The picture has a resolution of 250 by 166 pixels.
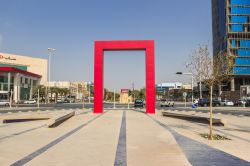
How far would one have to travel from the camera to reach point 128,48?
26.4 metres

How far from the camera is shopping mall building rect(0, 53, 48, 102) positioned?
73250 millimetres

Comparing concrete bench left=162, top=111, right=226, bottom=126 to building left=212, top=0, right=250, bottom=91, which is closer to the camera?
concrete bench left=162, top=111, right=226, bottom=126

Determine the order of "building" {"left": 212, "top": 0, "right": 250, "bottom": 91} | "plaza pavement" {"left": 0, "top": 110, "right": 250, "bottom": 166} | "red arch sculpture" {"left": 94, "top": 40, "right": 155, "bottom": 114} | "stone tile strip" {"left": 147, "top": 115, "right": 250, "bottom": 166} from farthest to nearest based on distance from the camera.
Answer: "building" {"left": 212, "top": 0, "right": 250, "bottom": 91}
"red arch sculpture" {"left": 94, "top": 40, "right": 155, "bottom": 114}
"plaza pavement" {"left": 0, "top": 110, "right": 250, "bottom": 166}
"stone tile strip" {"left": 147, "top": 115, "right": 250, "bottom": 166}

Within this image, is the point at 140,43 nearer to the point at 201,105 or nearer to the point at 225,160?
the point at 225,160

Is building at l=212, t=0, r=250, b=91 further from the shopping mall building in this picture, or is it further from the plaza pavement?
the plaza pavement

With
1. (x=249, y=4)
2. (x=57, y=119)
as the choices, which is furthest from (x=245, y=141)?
(x=249, y=4)

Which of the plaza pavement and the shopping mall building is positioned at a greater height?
the shopping mall building

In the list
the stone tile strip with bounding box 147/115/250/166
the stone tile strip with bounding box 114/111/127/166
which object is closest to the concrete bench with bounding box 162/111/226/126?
the stone tile strip with bounding box 147/115/250/166

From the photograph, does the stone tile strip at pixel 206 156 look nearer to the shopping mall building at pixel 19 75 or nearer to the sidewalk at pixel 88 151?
the sidewalk at pixel 88 151

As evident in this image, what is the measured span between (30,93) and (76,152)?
86478mm

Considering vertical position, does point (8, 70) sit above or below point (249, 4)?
below

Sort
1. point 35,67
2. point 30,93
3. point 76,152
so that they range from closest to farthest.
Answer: point 76,152
point 30,93
point 35,67

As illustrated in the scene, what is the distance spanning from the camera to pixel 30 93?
88250mm

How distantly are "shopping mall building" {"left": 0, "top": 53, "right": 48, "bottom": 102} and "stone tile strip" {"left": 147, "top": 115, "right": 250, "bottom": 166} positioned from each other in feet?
194
